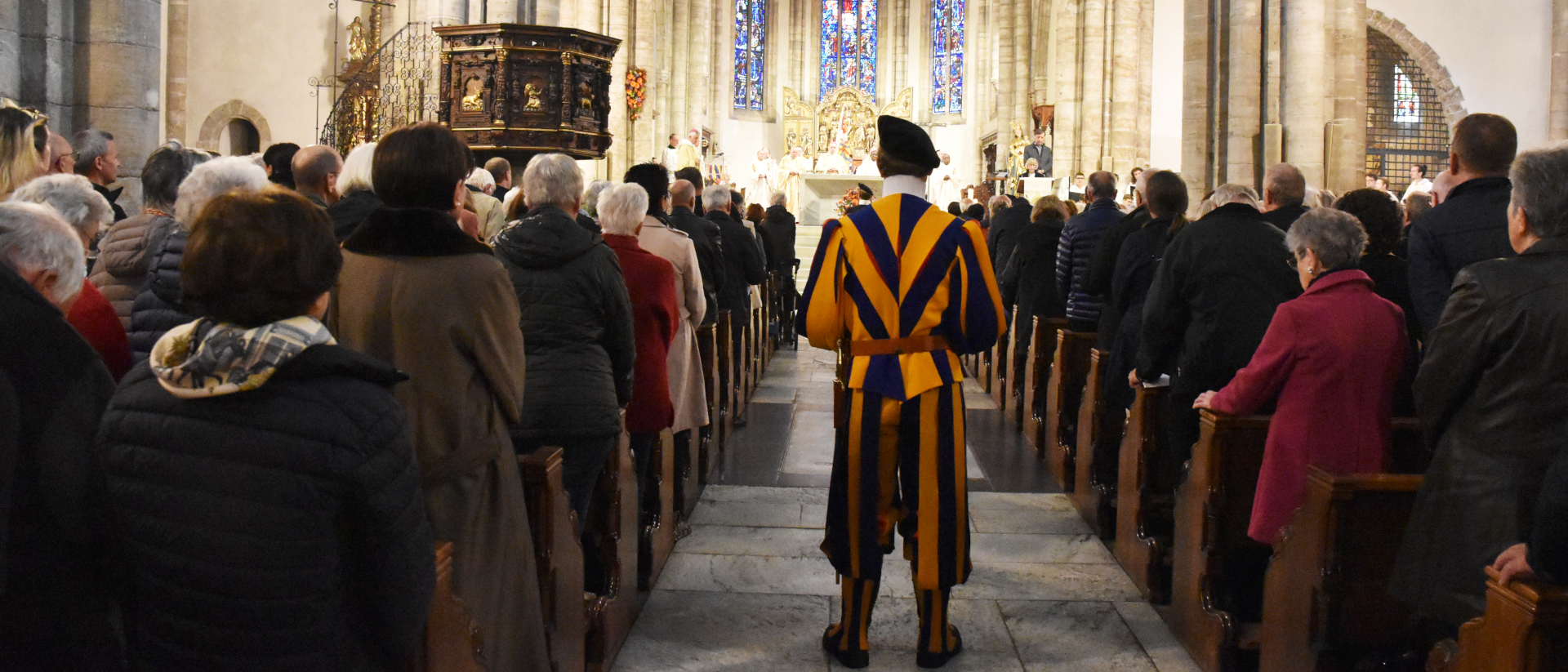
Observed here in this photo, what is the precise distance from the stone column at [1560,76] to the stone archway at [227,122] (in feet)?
51.9

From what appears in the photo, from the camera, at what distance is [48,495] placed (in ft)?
6.46

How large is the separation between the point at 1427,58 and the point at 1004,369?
439 inches

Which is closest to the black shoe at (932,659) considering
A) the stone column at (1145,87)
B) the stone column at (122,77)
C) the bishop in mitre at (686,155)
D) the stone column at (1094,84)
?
the stone column at (122,77)

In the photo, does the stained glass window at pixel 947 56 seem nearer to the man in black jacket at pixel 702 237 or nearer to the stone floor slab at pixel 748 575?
the man in black jacket at pixel 702 237

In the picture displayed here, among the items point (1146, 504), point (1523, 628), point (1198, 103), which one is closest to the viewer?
point (1523, 628)

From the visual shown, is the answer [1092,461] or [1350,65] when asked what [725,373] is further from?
[1350,65]

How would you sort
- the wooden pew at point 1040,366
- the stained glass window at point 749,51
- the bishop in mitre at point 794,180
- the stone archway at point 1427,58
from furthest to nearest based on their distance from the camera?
the stained glass window at point 749,51
the bishop in mitre at point 794,180
the stone archway at point 1427,58
the wooden pew at point 1040,366

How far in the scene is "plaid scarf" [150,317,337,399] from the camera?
1.84m

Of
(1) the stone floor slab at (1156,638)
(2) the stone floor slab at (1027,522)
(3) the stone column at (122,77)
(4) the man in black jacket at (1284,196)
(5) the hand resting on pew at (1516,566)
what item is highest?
(3) the stone column at (122,77)

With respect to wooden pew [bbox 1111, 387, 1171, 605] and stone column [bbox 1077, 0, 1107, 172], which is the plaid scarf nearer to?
wooden pew [bbox 1111, 387, 1171, 605]

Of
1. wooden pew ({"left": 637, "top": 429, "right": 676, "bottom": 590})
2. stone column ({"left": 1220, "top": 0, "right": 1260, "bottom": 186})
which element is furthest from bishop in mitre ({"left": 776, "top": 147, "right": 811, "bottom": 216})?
wooden pew ({"left": 637, "top": 429, "right": 676, "bottom": 590})

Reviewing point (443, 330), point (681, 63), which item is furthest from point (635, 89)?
point (443, 330)

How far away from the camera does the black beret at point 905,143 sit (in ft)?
12.5

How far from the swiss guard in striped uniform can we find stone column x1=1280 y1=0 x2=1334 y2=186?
28.7 feet
